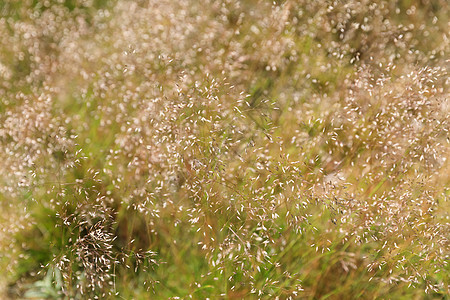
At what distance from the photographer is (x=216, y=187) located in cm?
279

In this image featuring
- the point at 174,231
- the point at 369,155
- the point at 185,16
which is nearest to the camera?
the point at 174,231

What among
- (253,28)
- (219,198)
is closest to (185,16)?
(253,28)

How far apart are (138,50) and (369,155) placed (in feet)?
5.94

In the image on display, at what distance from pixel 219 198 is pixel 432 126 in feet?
4.74

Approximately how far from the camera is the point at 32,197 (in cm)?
298

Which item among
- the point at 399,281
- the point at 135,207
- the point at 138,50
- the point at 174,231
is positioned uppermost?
the point at 138,50

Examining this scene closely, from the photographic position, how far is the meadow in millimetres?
2715

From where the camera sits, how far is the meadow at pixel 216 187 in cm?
271

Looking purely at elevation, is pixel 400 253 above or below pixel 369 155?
below

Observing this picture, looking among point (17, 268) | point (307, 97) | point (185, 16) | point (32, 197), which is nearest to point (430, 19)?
point (307, 97)

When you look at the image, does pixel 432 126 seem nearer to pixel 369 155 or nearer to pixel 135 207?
pixel 369 155

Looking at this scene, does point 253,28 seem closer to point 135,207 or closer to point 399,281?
point 135,207

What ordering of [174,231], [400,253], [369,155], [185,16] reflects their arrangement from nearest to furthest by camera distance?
[400,253] < [174,231] < [369,155] < [185,16]

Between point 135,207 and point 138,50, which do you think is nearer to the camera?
point 135,207
